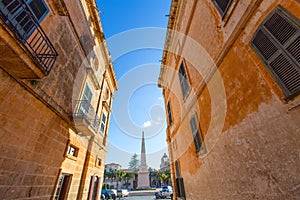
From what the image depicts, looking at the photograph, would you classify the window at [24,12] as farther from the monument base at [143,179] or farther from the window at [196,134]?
the monument base at [143,179]

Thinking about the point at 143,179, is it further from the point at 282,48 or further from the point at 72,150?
the point at 282,48

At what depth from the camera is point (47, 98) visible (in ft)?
16.3

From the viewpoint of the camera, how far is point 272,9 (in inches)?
100

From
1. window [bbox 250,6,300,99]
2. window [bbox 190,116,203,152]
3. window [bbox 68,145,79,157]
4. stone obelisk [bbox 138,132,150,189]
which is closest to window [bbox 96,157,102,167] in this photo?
window [bbox 68,145,79,157]

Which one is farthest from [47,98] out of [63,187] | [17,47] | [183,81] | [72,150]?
[183,81]

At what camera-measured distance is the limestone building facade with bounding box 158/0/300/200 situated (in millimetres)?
2240

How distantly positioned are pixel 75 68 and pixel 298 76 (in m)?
8.29

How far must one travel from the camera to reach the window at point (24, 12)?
373 cm

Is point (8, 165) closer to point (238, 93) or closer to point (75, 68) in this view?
point (75, 68)

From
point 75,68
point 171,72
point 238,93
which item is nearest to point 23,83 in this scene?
point 75,68

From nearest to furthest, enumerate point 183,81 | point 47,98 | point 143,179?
point 47,98, point 183,81, point 143,179

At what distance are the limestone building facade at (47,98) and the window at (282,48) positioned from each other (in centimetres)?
513

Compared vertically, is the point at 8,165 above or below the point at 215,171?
above

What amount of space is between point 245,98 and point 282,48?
1116mm
